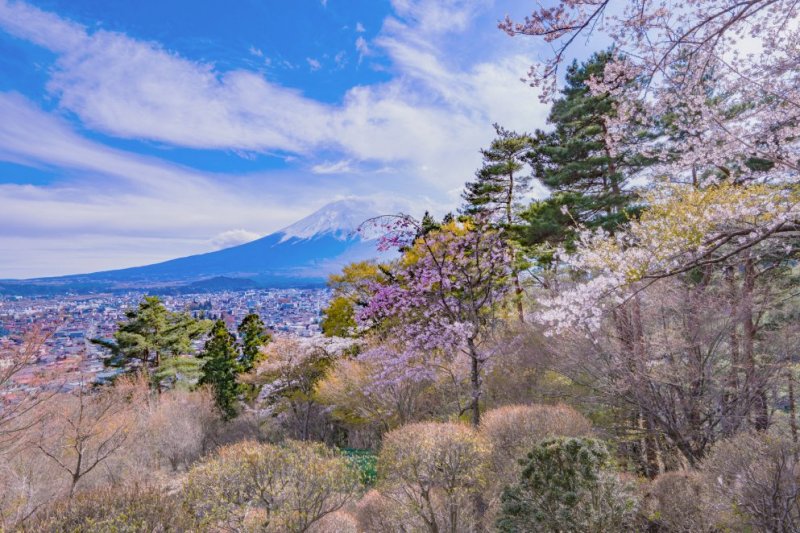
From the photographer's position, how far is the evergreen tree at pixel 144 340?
26406 mm

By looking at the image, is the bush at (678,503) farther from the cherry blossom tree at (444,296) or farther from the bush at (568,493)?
the cherry blossom tree at (444,296)

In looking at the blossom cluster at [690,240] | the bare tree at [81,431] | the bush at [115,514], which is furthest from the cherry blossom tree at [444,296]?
the bare tree at [81,431]

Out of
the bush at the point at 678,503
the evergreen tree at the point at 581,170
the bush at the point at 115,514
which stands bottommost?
the bush at the point at 678,503

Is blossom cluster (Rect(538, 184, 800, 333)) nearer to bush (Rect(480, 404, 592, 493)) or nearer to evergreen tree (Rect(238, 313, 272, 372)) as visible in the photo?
bush (Rect(480, 404, 592, 493))

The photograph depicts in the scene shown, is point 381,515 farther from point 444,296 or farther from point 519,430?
point 444,296

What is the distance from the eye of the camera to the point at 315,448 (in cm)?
701

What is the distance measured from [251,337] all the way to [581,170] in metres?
24.2

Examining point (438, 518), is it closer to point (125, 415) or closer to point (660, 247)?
point (660, 247)

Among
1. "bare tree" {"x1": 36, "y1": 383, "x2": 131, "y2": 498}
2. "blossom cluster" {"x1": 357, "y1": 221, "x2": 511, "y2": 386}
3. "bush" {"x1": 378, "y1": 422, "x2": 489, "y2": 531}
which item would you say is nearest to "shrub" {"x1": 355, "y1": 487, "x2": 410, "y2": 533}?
"bush" {"x1": 378, "y1": 422, "x2": 489, "y2": 531}

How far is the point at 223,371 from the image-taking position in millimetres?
27797

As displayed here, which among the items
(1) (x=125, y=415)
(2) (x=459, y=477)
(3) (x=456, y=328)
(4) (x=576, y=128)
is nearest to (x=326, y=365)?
(1) (x=125, y=415)

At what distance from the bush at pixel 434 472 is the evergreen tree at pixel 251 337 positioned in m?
24.0

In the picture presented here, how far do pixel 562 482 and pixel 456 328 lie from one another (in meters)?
3.83

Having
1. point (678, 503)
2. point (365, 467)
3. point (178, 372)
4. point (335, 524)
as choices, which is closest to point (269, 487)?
point (335, 524)
